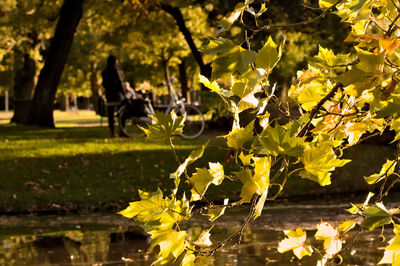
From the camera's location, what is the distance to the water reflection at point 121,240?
310 inches

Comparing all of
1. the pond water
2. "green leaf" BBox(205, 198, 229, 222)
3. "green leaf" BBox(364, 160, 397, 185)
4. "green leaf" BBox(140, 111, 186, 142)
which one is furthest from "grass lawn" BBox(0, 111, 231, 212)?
"green leaf" BBox(140, 111, 186, 142)

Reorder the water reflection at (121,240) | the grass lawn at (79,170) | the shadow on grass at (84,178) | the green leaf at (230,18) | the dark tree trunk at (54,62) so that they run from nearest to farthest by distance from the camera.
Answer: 1. the green leaf at (230,18)
2. the water reflection at (121,240)
3. the shadow on grass at (84,178)
4. the grass lawn at (79,170)
5. the dark tree trunk at (54,62)

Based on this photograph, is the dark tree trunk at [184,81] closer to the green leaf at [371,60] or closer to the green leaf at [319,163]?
the green leaf at [319,163]

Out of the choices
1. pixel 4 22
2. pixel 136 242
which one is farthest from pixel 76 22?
pixel 136 242

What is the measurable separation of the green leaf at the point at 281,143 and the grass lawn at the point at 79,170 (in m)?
11.3

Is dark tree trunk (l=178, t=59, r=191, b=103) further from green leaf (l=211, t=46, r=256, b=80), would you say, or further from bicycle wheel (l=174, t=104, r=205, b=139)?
green leaf (l=211, t=46, r=256, b=80)

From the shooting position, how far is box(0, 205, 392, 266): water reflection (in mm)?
7879

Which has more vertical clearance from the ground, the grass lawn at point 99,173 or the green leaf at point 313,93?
the green leaf at point 313,93

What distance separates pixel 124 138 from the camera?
21.4 metres

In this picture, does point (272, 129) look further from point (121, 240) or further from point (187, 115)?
point (187, 115)

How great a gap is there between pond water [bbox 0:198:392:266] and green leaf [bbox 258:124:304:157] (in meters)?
4.22

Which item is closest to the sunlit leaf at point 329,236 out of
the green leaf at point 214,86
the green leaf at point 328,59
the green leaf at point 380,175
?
the green leaf at point 380,175

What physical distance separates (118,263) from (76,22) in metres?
19.0

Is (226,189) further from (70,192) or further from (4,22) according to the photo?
(4,22)
